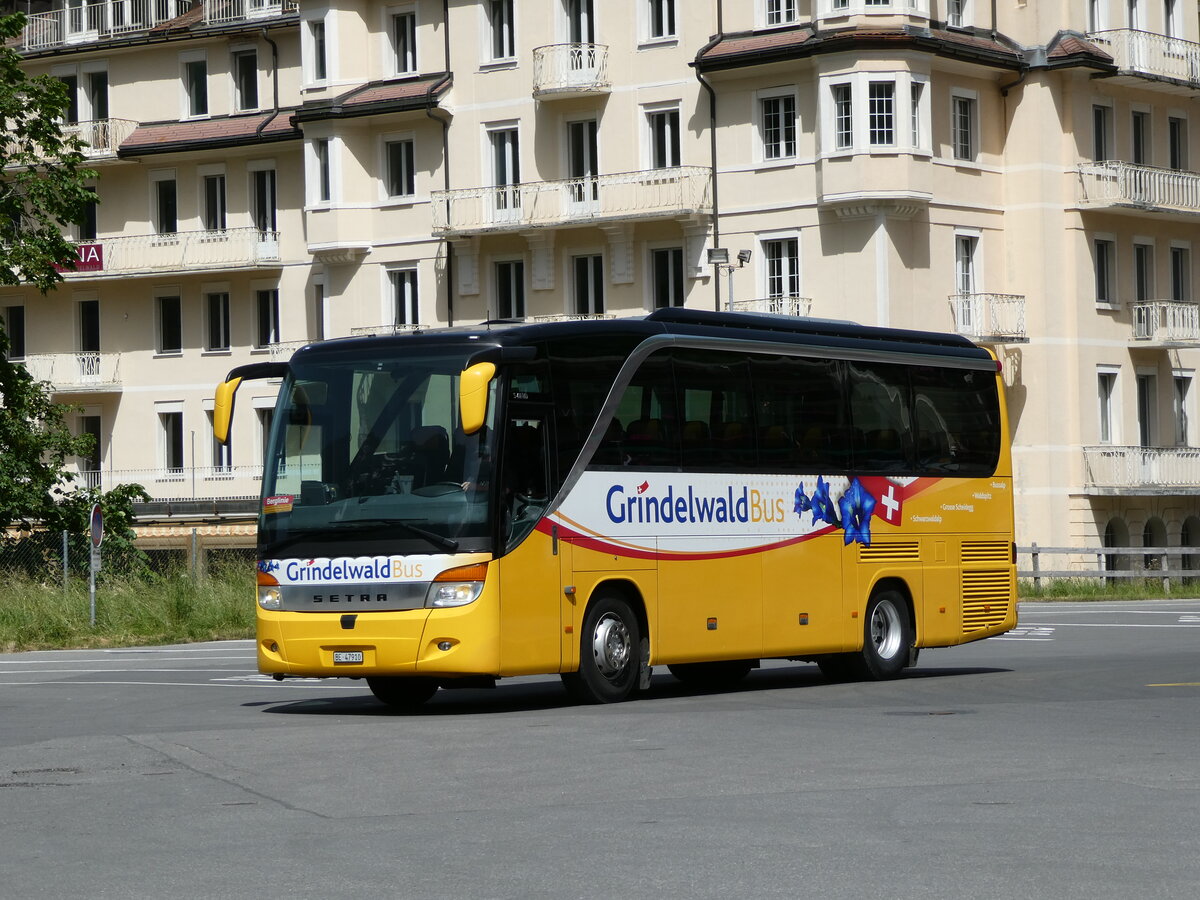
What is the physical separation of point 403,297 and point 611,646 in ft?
143

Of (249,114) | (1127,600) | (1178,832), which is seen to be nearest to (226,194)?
(249,114)

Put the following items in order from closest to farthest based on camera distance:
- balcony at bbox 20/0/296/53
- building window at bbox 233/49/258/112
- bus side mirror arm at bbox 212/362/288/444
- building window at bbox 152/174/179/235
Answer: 1. bus side mirror arm at bbox 212/362/288/444
2. balcony at bbox 20/0/296/53
3. building window at bbox 233/49/258/112
4. building window at bbox 152/174/179/235

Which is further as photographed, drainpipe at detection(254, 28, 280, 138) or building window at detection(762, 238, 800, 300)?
drainpipe at detection(254, 28, 280, 138)

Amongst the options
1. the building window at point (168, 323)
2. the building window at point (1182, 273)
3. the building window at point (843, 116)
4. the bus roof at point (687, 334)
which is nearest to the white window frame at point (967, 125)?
the building window at point (843, 116)

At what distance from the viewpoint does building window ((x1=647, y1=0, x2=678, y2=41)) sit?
56.4 meters

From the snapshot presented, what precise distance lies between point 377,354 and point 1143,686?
24.9 ft

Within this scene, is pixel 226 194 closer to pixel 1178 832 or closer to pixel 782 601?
pixel 782 601

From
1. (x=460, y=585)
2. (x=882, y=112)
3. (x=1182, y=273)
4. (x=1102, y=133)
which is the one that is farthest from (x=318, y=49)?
(x=460, y=585)

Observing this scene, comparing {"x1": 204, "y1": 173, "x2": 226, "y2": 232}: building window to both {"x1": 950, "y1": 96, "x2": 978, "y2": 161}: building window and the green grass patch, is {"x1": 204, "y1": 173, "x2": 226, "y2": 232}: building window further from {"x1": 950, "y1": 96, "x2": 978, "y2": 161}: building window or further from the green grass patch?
the green grass patch

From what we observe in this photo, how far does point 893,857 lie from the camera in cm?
951

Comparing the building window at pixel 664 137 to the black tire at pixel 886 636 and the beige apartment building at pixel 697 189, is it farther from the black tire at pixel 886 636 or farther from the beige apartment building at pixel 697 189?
the black tire at pixel 886 636

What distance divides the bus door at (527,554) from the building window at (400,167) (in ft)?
143

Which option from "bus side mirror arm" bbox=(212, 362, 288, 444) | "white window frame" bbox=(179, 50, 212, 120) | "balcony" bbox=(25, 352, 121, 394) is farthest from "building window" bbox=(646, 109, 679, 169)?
"bus side mirror arm" bbox=(212, 362, 288, 444)

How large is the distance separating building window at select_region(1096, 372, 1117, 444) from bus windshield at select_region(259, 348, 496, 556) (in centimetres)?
4141
